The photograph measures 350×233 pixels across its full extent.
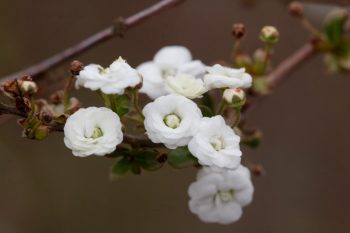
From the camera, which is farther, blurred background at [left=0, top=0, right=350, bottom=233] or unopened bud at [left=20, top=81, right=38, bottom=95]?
blurred background at [left=0, top=0, right=350, bottom=233]

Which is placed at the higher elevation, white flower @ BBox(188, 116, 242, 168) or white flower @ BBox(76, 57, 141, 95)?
white flower @ BBox(76, 57, 141, 95)

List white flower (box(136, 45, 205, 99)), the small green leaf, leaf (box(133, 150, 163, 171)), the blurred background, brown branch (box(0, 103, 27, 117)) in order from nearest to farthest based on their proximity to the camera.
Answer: brown branch (box(0, 103, 27, 117)) → leaf (box(133, 150, 163, 171)) → white flower (box(136, 45, 205, 99)) → the small green leaf → the blurred background

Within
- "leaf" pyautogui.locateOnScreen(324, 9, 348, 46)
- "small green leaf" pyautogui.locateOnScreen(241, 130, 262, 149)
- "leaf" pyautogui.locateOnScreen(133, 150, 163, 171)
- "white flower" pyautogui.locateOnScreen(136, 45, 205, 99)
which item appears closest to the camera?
"leaf" pyautogui.locateOnScreen(133, 150, 163, 171)

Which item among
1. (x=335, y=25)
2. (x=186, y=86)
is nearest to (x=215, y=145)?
(x=186, y=86)

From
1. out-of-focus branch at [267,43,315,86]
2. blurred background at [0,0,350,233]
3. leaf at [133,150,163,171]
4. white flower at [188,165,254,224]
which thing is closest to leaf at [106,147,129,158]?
leaf at [133,150,163,171]

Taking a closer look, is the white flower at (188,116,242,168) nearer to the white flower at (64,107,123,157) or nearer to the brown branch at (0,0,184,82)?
the white flower at (64,107,123,157)

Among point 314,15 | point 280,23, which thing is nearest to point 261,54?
point 314,15

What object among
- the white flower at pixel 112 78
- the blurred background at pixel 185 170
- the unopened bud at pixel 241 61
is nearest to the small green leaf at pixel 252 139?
the unopened bud at pixel 241 61
